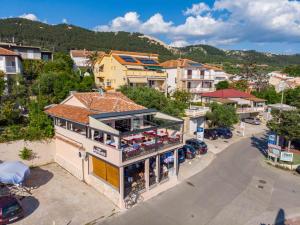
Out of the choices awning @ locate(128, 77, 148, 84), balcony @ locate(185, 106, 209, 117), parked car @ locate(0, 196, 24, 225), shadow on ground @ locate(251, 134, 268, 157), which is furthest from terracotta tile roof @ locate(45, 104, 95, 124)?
shadow on ground @ locate(251, 134, 268, 157)

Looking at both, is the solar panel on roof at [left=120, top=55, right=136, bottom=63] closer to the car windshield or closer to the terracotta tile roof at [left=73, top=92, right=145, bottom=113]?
the terracotta tile roof at [left=73, top=92, right=145, bottom=113]

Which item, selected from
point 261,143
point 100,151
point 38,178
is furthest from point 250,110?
point 38,178

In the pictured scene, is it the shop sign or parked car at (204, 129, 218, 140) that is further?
parked car at (204, 129, 218, 140)

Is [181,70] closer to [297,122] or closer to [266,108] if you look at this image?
[266,108]

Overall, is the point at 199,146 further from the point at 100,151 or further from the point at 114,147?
the point at 114,147

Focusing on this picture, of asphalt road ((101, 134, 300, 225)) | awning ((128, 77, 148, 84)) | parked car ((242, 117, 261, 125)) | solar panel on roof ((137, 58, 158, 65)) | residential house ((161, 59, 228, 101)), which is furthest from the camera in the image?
residential house ((161, 59, 228, 101))
